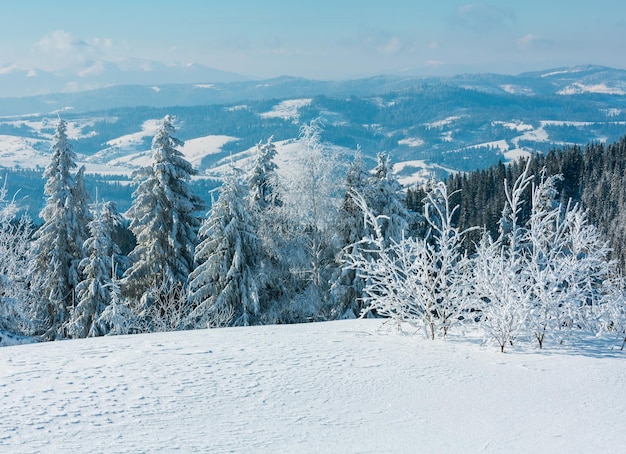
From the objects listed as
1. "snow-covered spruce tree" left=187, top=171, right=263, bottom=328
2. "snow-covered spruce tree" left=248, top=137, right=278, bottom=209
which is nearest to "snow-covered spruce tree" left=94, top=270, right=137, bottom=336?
"snow-covered spruce tree" left=187, top=171, right=263, bottom=328

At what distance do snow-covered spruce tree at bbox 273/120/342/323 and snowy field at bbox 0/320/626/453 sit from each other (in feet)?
43.2

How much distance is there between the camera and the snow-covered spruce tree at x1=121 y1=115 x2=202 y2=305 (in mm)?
21781

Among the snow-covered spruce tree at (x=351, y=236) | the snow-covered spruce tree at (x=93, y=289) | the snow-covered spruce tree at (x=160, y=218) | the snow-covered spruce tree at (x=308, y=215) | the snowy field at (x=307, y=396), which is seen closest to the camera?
the snowy field at (x=307, y=396)

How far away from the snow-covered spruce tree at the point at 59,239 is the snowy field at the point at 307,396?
1644 centimetres

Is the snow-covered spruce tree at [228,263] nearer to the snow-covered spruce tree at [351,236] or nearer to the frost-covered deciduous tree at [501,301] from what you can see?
the snow-covered spruce tree at [351,236]

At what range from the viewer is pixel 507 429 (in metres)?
5.95

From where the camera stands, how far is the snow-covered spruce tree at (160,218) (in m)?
21.8

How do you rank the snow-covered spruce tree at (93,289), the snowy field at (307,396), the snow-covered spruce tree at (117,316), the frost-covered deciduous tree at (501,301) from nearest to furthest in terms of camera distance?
the snowy field at (307,396), the frost-covered deciduous tree at (501,301), the snow-covered spruce tree at (117,316), the snow-covered spruce tree at (93,289)

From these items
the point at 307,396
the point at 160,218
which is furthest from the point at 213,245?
the point at 307,396

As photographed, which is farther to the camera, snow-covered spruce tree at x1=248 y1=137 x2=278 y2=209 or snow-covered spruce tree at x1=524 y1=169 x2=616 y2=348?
snow-covered spruce tree at x1=248 y1=137 x2=278 y2=209

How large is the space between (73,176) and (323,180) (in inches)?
447

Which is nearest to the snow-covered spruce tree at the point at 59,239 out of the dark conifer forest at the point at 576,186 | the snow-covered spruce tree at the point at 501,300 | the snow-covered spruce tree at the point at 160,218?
the snow-covered spruce tree at the point at 160,218

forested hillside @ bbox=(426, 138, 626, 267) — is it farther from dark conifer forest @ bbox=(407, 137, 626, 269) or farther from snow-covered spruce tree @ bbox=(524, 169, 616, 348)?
snow-covered spruce tree @ bbox=(524, 169, 616, 348)

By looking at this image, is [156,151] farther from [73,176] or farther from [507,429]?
[507,429]
